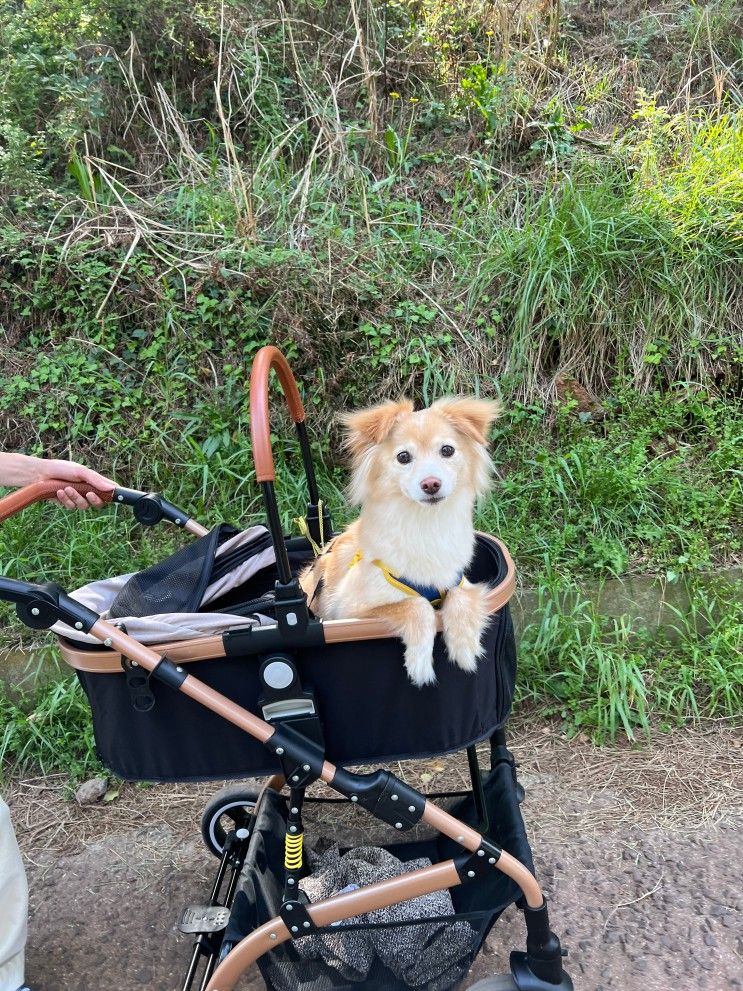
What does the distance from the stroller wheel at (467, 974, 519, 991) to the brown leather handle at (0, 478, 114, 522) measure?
5.48 ft

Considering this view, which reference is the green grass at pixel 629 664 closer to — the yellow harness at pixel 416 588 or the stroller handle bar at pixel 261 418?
the yellow harness at pixel 416 588

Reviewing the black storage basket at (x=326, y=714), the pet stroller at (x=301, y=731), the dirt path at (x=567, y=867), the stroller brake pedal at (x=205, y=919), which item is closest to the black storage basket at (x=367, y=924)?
the pet stroller at (x=301, y=731)

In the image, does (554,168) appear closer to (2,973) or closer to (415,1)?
(415,1)

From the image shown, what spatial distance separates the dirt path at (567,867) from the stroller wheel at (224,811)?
0.60ft

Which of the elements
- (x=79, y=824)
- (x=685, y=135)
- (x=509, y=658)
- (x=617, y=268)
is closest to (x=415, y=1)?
(x=685, y=135)

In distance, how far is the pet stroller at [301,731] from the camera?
5.16ft

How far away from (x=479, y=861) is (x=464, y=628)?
60cm

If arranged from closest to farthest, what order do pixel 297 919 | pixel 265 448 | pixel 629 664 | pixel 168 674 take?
pixel 265 448 < pixel 168 674 < pixel 297 919 < pixel 629 664

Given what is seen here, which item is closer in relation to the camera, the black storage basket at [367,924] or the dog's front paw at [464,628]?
the dog's front paw at [464,628]

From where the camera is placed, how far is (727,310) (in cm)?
380

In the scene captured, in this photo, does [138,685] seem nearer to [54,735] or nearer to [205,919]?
[205,919]

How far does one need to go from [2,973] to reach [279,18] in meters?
5.41

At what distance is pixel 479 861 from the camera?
170 centimetres

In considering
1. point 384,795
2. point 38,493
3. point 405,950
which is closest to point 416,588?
point 384,795
